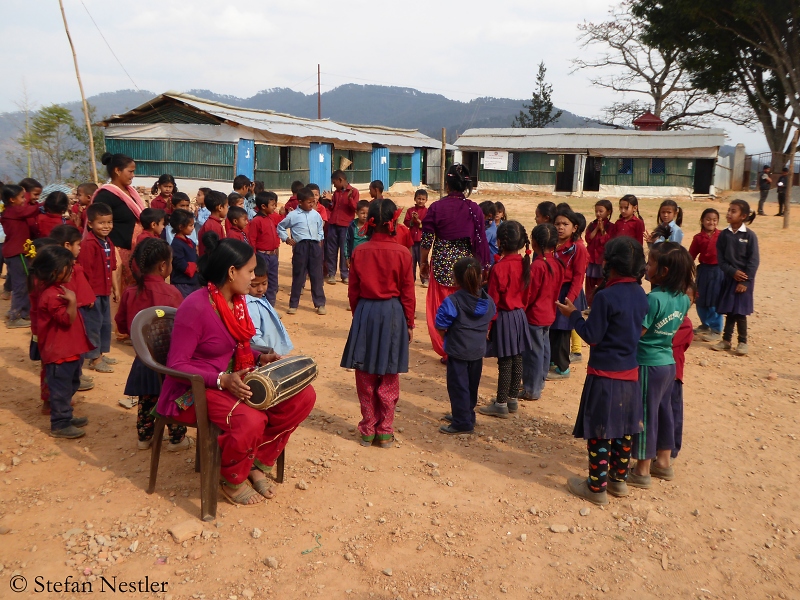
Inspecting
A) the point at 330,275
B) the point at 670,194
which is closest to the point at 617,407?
the point at 330,275

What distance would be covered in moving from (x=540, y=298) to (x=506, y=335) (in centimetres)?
50

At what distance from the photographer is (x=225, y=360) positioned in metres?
3.43

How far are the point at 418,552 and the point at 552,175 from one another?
2753 centimetres

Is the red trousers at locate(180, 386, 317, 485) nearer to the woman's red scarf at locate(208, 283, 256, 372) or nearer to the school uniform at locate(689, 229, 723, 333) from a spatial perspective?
the woman's red scarf at locate(208, 283, 256, 372)

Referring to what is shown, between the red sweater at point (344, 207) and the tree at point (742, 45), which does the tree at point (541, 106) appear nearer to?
the tree at point (742, 45)

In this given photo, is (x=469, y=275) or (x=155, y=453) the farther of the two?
(x=469, y=275)

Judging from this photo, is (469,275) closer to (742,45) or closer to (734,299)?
(734,299)

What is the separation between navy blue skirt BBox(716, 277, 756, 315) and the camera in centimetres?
688

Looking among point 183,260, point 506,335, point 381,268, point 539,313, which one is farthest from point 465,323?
point 183,260

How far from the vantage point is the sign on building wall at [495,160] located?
97.8 feet

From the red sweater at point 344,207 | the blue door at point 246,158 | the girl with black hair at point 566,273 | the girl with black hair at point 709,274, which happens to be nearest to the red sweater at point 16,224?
the red sweater at point 344,207

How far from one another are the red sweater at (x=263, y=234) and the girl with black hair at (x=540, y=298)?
3510mm

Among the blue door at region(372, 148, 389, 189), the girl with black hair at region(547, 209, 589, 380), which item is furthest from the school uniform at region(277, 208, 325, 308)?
the blue door at region(372, 148, 389, 189)

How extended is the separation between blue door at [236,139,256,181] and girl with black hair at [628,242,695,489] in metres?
17.1
